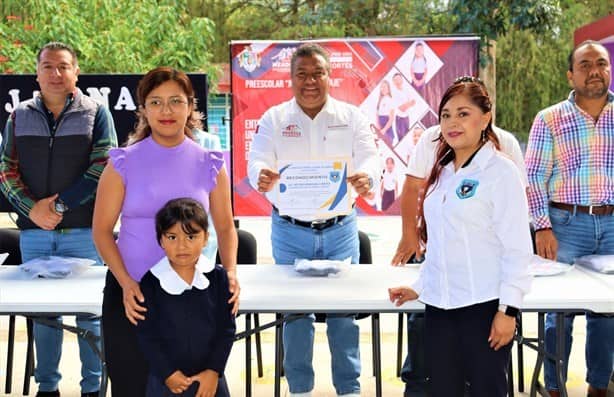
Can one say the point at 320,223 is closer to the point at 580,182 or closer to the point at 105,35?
the point at 580,182

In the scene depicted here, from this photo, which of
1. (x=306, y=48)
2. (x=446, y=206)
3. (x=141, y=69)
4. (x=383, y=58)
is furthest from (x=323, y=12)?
(x=446, y=206)

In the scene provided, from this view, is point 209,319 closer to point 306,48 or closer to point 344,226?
point 344,226

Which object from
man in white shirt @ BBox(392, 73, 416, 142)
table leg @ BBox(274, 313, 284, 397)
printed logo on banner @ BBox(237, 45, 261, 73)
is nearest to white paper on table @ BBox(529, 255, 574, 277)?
table leg @ BBox(274, 313, 284, 397)

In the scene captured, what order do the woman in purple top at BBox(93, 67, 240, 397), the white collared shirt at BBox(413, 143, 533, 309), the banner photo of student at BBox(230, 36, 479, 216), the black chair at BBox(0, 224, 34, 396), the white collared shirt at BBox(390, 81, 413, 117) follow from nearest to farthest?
the white collared shirt at BBox(413, 143, 533, 309), the woman in purple top at BBox(93, 67, 240, 397), the black chair at BBox(0, 224, 34, 396), the banner photo of student at BBox(230, 36, 479, 216), the white collared shirt at BBox(390, 81, 413, 117)

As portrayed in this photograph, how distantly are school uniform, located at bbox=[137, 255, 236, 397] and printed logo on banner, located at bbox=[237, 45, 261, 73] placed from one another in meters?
4.16

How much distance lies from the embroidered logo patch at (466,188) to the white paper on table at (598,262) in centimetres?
133

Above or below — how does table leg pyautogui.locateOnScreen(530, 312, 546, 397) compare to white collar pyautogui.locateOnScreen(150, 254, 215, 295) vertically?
below

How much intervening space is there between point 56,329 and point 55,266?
53cm

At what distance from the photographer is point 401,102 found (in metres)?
6.88

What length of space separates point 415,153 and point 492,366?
1.46m

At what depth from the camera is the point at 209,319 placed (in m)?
2.86

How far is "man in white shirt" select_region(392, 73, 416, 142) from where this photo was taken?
6859 mm

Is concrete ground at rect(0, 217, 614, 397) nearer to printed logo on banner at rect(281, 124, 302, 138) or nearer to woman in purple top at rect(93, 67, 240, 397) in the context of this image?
printed logo on banner at rect(281, 124, 302, 138)

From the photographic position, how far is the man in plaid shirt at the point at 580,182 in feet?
13.1
